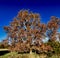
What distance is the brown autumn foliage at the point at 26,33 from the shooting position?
29239 mm

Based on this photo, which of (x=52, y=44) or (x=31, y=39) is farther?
(x=52, y=44)

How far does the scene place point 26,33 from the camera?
95.3 ft

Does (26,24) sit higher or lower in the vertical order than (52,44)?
higher

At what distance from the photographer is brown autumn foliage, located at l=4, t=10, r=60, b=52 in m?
29.2

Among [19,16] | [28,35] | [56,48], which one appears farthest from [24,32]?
[56,48]

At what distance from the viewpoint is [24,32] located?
2914cm

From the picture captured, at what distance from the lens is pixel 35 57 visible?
2298 centimetres

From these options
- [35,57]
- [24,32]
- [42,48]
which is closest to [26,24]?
[24,32]

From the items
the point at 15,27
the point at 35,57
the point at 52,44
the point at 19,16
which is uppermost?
the point at 19,16

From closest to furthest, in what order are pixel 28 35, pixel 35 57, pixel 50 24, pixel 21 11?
pixel 35 57
pixel 28 35
pixel 21 11
pixel 50 24

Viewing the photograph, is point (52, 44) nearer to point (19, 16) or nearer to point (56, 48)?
point (56, 48)

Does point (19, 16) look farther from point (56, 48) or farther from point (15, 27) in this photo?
point (56, 48)

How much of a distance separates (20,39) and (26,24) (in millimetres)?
2734

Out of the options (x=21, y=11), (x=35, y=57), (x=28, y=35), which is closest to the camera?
(x=35, y=57)
